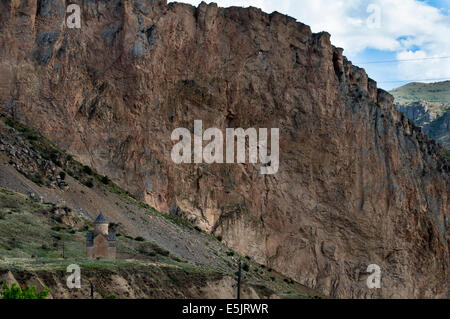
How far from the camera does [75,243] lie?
44.3 metres

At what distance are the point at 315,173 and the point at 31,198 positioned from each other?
28.2m

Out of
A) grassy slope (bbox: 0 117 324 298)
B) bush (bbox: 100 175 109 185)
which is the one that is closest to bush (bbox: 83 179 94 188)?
grassy slope (bbox: 0 117 324 298)

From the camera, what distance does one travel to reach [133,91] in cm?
6341

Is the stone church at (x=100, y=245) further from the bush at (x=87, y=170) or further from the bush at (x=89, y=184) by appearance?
the bush at (x=87, y=170)

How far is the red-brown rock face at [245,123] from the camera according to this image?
2411 inches

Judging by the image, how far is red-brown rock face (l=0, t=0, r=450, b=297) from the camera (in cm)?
6125

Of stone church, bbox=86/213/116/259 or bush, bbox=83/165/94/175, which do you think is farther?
bush, bbox=83/165/94/175

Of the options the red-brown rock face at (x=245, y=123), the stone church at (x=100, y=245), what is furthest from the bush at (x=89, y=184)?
the stone church at (x=100, y=245)

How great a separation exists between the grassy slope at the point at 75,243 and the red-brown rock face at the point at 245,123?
10.0 feet

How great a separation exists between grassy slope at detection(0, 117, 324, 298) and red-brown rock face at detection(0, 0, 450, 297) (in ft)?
10.0

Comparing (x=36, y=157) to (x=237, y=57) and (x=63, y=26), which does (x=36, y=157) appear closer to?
(x=63, y=26)

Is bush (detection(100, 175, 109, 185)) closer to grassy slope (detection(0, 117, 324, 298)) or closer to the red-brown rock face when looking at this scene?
grassy slope (detection(0, 117, 324, 298))
